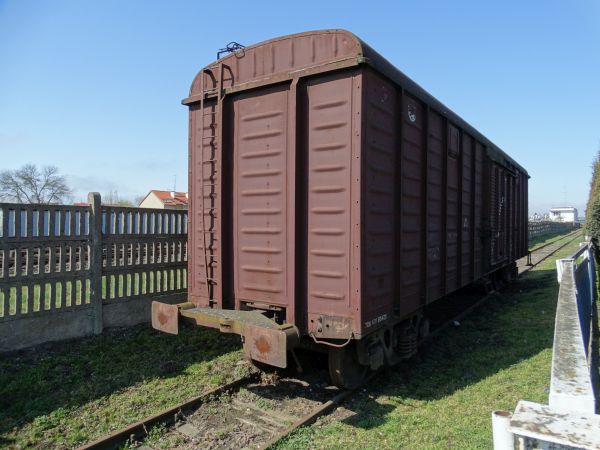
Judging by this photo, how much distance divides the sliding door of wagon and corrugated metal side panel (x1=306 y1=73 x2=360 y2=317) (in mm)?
235

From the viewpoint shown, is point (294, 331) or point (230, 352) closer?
point (294, 331)

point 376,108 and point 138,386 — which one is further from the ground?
point 376,108

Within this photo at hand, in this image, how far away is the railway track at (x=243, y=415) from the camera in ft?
12.6

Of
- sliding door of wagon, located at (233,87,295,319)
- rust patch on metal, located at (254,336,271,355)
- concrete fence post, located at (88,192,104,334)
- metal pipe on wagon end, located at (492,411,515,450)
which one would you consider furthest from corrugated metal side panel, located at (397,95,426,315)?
concrete fence post, located at (88,192,104,334)

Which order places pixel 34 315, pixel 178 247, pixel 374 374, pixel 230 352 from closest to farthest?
pixel 374 374 < pixel 34 315 < pixel 230 352 < pixel 178 247

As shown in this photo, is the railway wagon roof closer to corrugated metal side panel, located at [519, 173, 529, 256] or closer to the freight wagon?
the freight wagon

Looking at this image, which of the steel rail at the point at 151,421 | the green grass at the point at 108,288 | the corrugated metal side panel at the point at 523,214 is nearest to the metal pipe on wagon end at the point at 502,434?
the steel rail at the point at 151,421

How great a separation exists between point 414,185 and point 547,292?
757 centimetres

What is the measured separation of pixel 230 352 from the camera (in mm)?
6043

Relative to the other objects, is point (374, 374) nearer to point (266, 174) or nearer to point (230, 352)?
point (230, 352)

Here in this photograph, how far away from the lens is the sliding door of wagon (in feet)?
15.2

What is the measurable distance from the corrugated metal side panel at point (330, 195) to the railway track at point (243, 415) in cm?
110

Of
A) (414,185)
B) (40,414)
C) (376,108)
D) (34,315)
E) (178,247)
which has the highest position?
(376,108)

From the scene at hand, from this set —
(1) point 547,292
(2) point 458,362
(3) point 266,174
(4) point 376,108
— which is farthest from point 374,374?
(1) point 547,292
